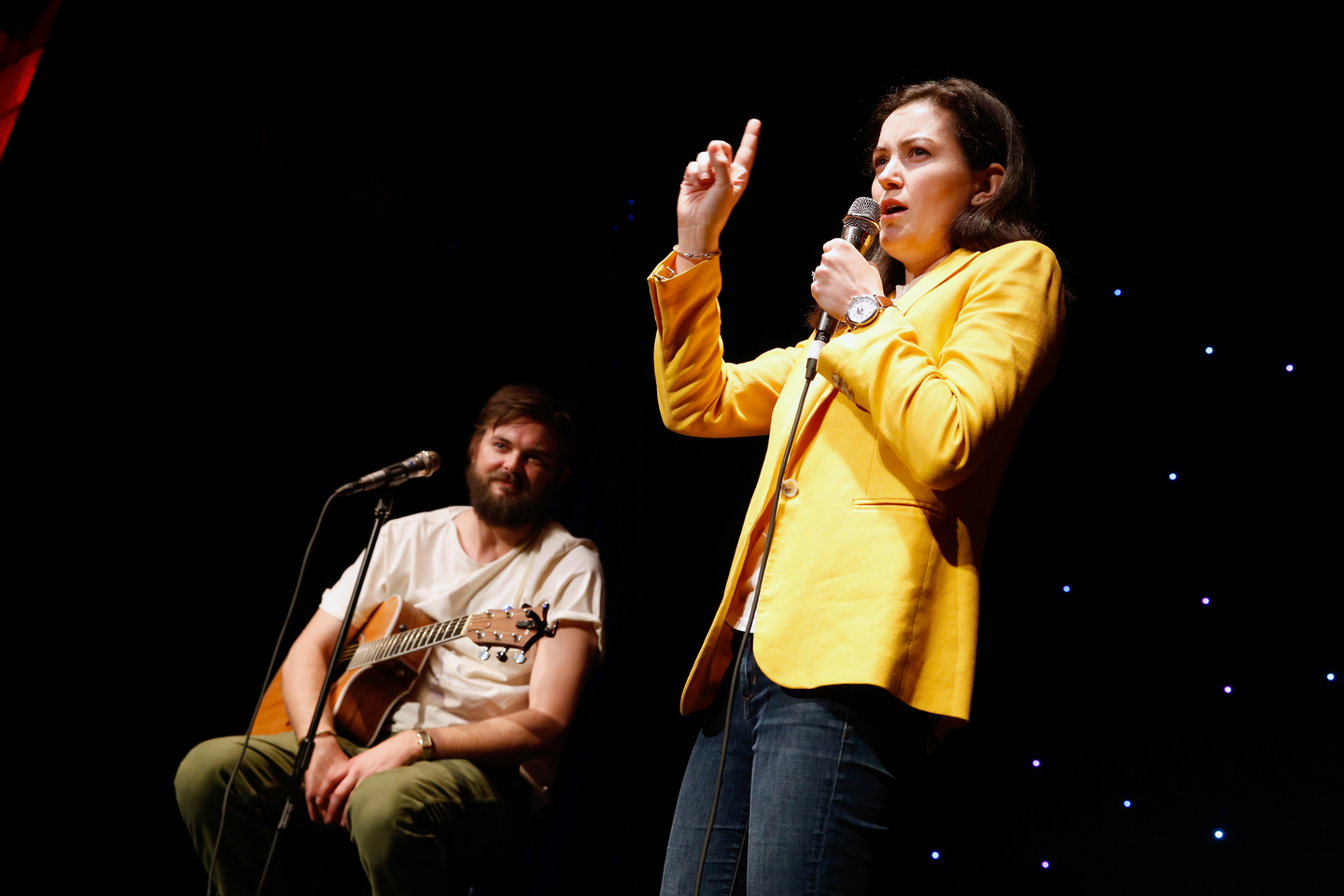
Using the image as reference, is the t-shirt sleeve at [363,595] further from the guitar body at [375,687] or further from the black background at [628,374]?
the black background at [628,374]

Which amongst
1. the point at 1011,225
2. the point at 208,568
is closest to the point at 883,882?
the point at 1011,225

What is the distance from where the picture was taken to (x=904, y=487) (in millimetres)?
1253

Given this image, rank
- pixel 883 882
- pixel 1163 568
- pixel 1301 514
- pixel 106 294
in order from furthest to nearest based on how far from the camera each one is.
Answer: pixel 106 294 → pixel 1163 568 → pixel 1301 514 → pixel 883 882

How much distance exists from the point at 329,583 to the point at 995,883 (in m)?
2.56

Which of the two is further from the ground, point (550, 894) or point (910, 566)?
point (910, 566)

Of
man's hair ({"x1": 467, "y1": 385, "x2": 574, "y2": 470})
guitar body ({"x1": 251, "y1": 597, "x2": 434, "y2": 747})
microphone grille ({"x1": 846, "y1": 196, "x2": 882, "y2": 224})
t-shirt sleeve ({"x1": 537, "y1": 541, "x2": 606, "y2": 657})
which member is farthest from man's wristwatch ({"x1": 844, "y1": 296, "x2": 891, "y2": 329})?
man's hair ({"x1": 467, "y1": 385, "x2": 574, "y2": 470})

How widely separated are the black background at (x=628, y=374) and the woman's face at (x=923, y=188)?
1194mm

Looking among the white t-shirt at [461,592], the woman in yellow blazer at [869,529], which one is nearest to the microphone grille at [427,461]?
the white t-shirt at [461,592]

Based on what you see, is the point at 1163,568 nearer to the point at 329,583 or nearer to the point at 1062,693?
the point at 1062,693

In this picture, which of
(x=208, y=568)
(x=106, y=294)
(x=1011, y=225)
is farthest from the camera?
(x=208, y=568)

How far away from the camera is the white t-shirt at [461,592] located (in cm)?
263

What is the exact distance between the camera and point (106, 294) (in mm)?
2992

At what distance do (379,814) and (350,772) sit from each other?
21 cm

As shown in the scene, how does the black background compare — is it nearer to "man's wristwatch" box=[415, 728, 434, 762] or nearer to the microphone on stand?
"man's wristwatch" box=[415, 728, 434, 762]
